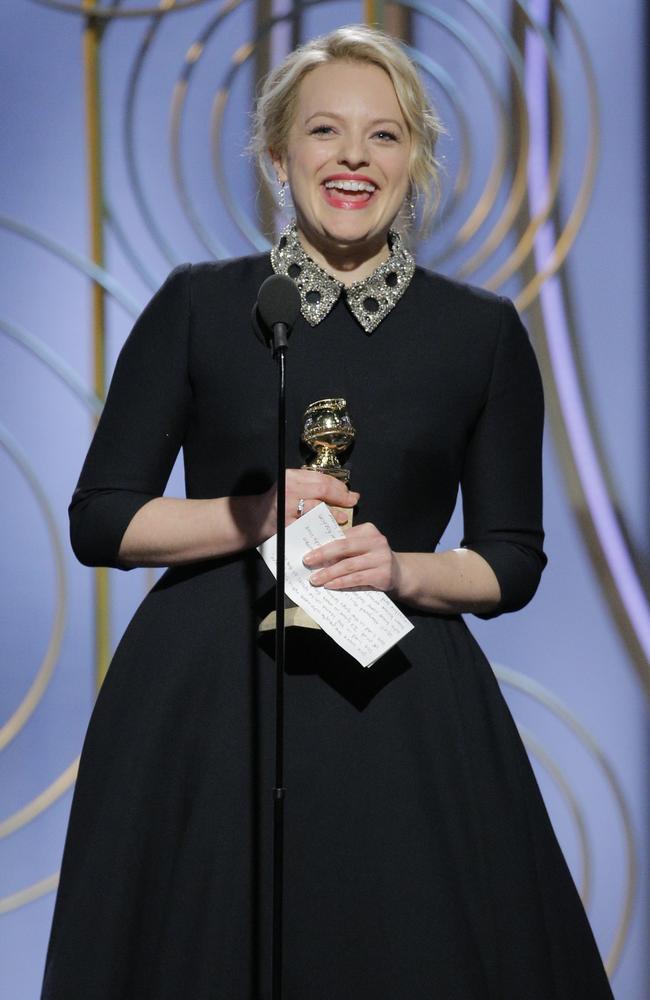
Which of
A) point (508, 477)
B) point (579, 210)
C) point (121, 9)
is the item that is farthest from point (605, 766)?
point (121, 9)

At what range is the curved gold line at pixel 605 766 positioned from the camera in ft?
8.54

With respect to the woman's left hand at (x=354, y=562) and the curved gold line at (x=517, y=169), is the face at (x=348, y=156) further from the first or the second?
the curved gold line at (x=517, y=169)

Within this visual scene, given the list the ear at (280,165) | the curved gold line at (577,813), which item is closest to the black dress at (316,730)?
the ear at (280,165)

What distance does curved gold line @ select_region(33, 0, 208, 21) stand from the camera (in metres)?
2.59

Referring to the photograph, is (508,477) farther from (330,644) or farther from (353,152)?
(353,152)

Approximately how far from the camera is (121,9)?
2.59 metres

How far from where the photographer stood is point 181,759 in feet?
4.94

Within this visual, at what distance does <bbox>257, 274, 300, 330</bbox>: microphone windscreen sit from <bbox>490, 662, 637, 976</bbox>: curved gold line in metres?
1.40

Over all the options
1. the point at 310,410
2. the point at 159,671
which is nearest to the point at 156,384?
the point at 310,410

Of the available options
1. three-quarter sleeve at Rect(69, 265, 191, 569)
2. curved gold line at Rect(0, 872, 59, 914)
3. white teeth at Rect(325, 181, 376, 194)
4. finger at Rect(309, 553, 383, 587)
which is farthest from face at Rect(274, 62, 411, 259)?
curved gold line at Rect(0, 872, 59, 914)

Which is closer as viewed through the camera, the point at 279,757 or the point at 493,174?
the point at 279,757

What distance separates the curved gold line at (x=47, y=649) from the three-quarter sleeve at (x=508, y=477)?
1.11m

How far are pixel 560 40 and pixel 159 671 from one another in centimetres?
158

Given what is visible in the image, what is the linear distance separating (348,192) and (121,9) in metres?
1.19
